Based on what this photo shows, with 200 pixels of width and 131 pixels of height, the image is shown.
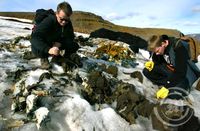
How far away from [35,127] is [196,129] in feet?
9.61

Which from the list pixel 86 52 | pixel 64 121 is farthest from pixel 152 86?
pixel 64 121

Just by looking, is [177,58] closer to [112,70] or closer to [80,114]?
[112,70]

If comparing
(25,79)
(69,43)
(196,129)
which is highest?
(69,43)

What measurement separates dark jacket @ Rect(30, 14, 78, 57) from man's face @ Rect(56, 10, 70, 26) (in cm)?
11

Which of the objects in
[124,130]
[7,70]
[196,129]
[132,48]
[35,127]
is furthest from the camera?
[132,48]

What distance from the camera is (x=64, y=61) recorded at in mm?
7793

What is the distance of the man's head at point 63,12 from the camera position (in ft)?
22.7

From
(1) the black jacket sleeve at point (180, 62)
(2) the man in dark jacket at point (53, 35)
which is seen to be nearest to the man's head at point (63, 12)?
(2) the man in dark jacket at point (53, 35)

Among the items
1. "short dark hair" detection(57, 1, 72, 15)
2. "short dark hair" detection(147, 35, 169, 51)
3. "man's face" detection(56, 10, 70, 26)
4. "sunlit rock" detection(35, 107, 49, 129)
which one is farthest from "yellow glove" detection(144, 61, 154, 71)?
"sunlit rock" detection(35, 107, 49, 129)

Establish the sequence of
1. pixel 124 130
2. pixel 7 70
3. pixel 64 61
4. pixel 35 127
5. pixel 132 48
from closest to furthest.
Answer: pixel 35 127
pixel 124 130
pixel 7 70
pixel 64 61
pixel 132 48

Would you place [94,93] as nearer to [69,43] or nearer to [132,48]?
[69,43]

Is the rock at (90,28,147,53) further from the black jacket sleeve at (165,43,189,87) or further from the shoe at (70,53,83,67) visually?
the black jacket sleeve at (165,43,189,87)

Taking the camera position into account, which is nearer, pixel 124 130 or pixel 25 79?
pixel 124 130

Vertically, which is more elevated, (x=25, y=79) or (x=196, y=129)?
(x=25, y=79)
